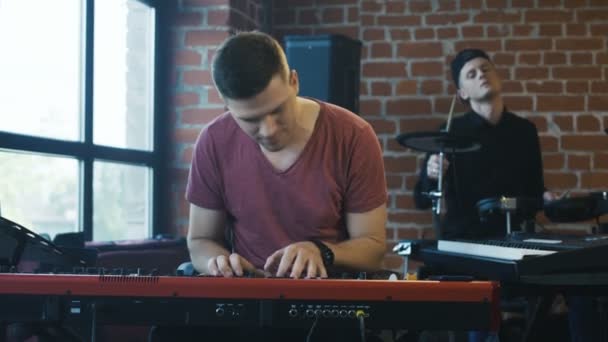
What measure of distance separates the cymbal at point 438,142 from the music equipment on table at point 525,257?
798mm

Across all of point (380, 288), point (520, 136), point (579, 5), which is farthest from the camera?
point (579, 5)

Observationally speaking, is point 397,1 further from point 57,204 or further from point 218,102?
point 57,204

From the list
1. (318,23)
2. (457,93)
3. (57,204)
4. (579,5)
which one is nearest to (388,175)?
(457,93)

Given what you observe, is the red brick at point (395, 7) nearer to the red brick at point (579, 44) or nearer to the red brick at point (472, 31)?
the red brick at point (472, 31)

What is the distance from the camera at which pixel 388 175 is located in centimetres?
443

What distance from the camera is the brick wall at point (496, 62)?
4.30 meters

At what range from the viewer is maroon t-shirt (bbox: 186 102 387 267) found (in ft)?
6.86

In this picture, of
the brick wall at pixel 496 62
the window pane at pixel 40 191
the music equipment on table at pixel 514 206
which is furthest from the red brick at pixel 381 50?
the window pane at pixel 40 191

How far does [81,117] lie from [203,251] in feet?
4.64

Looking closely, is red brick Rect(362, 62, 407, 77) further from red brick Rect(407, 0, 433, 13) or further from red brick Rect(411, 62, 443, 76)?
red brick Rect(407, 0, 433, 13)

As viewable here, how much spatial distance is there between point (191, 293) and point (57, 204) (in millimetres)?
1822

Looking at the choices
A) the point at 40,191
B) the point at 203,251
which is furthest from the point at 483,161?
the point at 203,251

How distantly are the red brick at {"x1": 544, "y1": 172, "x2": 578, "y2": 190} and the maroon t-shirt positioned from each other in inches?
94.6

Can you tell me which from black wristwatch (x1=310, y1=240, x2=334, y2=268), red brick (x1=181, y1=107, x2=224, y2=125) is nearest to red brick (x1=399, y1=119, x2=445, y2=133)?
red brick (x1=181, y1=107, x2=224, y2=125)
